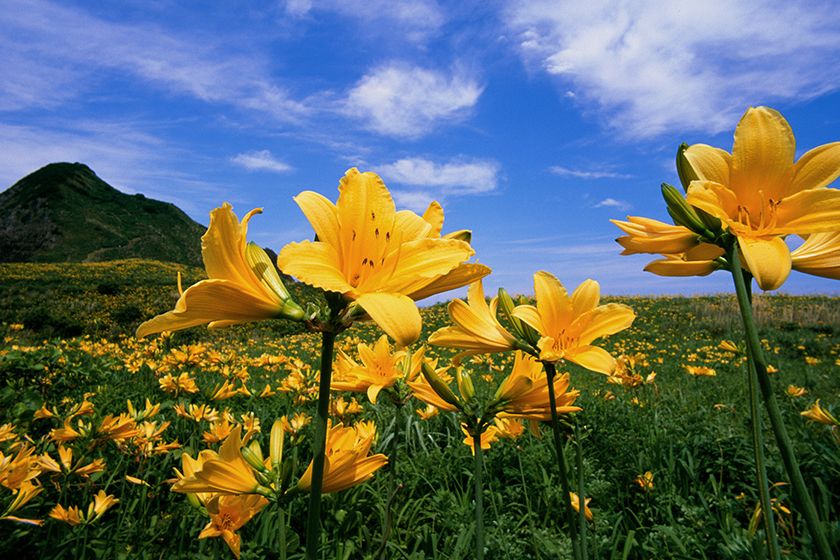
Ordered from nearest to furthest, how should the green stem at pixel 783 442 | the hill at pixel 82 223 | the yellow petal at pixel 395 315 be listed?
the green stem at pixel 783 442 → the yellow petal at pixel 395 315 → the hill at pixel 82 223

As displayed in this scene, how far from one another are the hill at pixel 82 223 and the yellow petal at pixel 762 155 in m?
52.9

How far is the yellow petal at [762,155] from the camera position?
94cm

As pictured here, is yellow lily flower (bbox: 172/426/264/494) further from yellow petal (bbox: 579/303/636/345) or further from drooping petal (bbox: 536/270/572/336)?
yellow petal (bbox: 579/303/636/345)

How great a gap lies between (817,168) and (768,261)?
34cm

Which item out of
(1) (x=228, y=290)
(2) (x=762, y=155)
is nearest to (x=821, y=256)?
(2) (x=762, y=155)

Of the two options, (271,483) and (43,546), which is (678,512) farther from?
(43,546)

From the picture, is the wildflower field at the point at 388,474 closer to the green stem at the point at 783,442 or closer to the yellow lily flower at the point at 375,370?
the yellow lily flower at the point at 375,370

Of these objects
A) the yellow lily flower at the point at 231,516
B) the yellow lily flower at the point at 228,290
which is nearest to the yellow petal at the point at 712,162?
the yellow lily flower at the point at 228,290

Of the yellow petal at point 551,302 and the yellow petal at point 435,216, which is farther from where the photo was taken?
the yellow petal at point 551,302

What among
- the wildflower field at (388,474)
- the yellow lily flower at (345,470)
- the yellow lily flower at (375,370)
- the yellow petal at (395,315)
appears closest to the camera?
the yellow petal at (395,315)

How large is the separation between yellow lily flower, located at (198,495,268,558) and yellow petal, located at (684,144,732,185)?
1.49 meters

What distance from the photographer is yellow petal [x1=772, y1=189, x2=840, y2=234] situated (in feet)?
2.70

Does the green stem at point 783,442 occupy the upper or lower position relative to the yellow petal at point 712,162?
lower

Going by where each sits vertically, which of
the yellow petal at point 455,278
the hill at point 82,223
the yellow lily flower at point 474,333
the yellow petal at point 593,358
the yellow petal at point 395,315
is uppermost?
the hill at point 82,223
